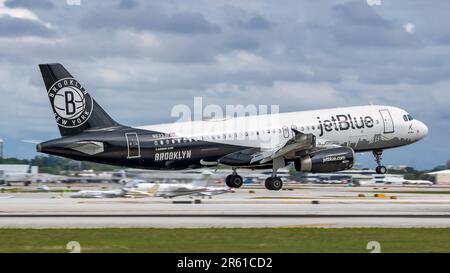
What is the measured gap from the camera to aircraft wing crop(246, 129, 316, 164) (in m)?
63.4

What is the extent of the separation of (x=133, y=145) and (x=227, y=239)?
27.2 m

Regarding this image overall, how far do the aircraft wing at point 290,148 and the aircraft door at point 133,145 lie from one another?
9265 mm

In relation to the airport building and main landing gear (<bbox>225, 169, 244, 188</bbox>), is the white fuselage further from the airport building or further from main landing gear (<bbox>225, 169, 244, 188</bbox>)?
the airport building

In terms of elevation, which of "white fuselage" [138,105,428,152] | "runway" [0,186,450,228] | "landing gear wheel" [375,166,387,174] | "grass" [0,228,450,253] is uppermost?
"white fuselage" [138,105,428,152]

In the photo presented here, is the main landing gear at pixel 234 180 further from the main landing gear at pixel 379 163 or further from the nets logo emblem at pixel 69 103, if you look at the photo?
the nets logo emblem at pixel 69 103

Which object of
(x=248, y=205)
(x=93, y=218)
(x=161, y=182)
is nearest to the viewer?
(x=93, y=218)

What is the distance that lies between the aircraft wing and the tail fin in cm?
1193

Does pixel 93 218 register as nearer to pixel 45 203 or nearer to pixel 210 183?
pixel 45 203

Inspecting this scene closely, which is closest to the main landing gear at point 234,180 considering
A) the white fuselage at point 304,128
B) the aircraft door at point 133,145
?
the white fuselage at point 304,128

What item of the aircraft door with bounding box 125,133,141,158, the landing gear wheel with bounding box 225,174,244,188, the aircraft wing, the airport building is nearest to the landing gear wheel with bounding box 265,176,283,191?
the aircraft wing

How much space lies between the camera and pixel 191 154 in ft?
210

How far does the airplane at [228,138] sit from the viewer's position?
60.9 m
